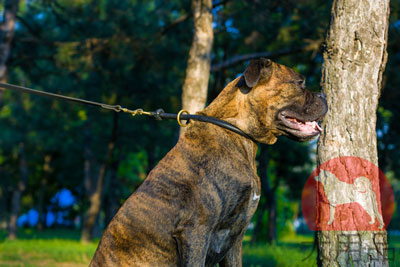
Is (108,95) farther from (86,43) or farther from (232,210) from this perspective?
(232,210)

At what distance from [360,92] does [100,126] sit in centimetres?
1902

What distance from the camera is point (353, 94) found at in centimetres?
468

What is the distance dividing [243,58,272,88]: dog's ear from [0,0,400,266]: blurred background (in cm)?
308

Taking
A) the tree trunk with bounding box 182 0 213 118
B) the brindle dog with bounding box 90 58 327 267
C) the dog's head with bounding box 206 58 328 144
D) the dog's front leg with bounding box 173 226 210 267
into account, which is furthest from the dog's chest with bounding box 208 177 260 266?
the tree trunk with bounding box 182 0 213 118

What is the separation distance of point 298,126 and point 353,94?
3.51 ft

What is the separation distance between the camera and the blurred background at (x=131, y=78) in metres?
12.0

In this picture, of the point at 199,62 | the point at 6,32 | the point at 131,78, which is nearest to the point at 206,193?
the point at 199,62

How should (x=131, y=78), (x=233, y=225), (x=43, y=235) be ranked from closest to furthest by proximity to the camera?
(x=233, y=225), (x=131, y=78), (x=43, y=235)

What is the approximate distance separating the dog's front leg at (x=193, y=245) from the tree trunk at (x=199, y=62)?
474 centimetres

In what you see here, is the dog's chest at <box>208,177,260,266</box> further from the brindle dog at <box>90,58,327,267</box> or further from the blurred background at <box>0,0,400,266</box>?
the blurred background at <box>0,0,400,266</box>

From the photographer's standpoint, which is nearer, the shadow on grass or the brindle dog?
the brindle dog

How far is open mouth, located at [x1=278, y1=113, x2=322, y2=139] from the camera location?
394 cm

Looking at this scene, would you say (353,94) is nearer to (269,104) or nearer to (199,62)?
(269,104)

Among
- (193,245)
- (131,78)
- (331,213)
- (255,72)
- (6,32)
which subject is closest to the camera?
(193,245)
